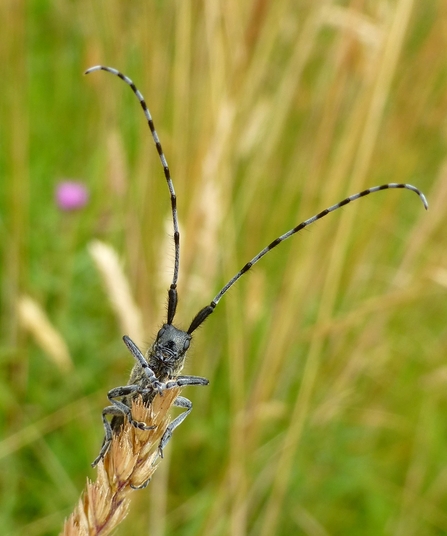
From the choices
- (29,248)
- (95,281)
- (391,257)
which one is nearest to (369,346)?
(391,257)

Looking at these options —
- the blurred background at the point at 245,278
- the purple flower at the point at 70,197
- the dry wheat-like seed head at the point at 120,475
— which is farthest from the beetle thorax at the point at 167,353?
the purple flower at the point at 70,197

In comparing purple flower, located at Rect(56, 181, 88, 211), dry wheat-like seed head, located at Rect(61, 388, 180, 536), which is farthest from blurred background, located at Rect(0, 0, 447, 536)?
dry wheat-like seed head, located at Rect(61, 388, 180, 536)

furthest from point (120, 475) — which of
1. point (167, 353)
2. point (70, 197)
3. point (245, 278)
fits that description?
point (245, 278)

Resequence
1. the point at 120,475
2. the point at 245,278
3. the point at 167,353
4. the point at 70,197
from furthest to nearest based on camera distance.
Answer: the point at 245,278 < the point at 70,197 < the point at 167,353 < the point at 120,475

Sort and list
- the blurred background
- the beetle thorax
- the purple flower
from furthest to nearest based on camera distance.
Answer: the purple flower < the blurred background < the beetle thorax

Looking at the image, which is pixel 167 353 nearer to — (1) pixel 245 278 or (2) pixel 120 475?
(2) pixel 120 475

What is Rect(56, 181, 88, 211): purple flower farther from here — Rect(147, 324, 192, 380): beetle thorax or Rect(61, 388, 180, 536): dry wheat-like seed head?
Rect(61, 388, 180, 536): dry wheat-like seed head
